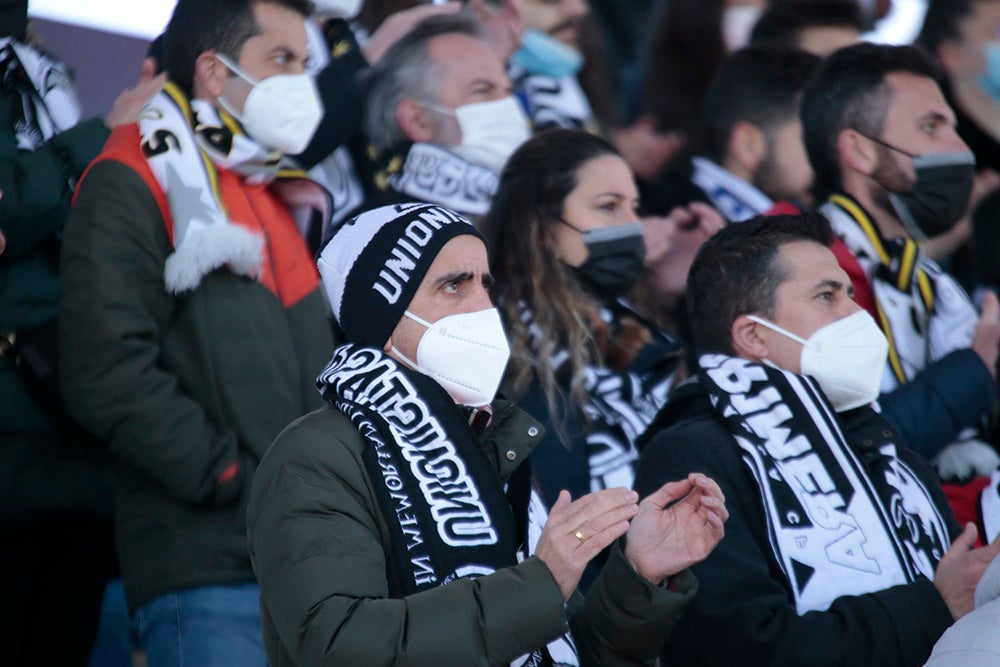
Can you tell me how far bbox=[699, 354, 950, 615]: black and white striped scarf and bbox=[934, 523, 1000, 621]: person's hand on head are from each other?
17cm

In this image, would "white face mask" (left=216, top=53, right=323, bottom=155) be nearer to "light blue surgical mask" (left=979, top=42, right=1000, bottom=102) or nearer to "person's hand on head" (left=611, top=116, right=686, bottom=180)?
"person's hand on head" (left=611, top=116, right=686, bottom=180)

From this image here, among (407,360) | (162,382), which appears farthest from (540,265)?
(407,360)

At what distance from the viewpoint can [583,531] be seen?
2.78m

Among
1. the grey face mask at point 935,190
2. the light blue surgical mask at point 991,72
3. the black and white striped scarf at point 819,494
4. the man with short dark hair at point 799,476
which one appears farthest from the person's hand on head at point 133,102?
the light blue surgical mask at point 991,72

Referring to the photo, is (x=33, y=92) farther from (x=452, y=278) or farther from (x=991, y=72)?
(x=991, y=72)

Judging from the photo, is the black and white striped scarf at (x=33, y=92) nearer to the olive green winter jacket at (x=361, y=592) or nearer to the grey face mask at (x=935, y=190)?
the olive green winter jacket at (x=361, y=592)

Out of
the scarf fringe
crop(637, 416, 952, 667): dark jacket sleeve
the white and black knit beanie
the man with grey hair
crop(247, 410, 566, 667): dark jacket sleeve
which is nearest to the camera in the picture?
crop(247, 410, 566, 667): dark jacket sleeve

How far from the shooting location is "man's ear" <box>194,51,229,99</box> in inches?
169

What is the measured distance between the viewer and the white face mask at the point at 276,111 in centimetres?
431

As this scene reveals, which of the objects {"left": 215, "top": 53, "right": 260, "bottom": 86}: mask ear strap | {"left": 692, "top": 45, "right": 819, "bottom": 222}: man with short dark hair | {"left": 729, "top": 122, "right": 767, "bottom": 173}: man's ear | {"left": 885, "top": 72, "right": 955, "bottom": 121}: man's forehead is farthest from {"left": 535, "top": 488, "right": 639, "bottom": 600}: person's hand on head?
{"left": 729, "top": 122, "right": 767, "bottom": 173}: man's ear

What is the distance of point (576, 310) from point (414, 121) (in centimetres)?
108

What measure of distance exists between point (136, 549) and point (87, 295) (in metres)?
0.66

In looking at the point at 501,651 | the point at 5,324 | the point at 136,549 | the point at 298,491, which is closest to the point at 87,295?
the point at 5,324

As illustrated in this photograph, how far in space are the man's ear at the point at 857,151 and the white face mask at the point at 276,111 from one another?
75.3 inches
